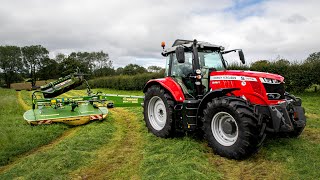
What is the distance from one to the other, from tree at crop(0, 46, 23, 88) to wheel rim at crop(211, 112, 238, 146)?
7217 cm

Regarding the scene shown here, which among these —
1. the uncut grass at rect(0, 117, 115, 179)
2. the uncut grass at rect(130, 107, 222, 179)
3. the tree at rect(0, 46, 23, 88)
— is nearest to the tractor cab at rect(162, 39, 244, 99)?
the uncut grass at rect(130, 107, 222, 179)

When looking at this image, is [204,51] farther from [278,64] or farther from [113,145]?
[278,64]

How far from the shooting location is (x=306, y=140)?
6125 mm

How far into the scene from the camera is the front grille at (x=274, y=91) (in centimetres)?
542

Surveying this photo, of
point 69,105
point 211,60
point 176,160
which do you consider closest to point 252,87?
point 211,60

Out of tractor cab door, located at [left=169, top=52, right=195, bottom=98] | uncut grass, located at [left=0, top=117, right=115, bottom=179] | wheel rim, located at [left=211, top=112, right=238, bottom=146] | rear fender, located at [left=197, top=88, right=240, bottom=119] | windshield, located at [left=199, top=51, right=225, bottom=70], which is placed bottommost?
uncut grass, located at [left=0, top=117, right=115, bottom=179]

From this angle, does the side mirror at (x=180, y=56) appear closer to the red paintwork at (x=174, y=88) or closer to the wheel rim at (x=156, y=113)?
the red paintwork at (x=174, y=88)

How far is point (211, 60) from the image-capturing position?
6844 mm

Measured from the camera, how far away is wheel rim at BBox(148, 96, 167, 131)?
7469mm

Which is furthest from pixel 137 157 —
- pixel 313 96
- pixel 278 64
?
pixel 278 64

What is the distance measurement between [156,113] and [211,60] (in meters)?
2.06

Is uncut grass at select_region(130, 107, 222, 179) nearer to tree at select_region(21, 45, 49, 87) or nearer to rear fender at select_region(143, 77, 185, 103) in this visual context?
rear fender at select_region(143, 77, 185, 103)

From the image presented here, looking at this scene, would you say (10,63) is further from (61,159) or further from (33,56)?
(61,159)

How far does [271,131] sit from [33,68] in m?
80.8
